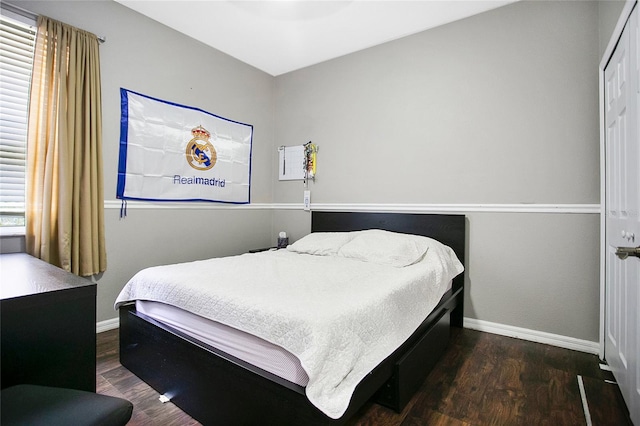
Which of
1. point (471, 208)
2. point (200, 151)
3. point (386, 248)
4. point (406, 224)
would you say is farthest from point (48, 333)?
point (471, 208)

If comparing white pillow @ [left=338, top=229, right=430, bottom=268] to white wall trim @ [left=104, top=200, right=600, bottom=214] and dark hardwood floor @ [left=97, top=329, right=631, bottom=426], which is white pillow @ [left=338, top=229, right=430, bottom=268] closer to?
white wall trim @ [left=104, top=200, right=600, bottom=214]

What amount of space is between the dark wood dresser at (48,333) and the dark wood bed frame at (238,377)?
1.60 feet

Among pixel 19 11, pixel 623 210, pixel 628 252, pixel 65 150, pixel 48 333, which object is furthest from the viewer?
pixel 65 150

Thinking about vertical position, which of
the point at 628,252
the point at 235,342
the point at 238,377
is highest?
the point at 628,252

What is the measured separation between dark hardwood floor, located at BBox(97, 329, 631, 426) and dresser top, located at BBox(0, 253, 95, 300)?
754mm

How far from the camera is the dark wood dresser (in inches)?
33.6

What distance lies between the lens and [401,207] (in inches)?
115

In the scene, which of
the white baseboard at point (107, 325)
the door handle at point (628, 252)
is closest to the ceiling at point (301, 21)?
the door handle at point (628, 252)

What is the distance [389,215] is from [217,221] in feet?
5.64

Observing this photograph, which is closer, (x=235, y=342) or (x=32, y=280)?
(x=32, y=280)

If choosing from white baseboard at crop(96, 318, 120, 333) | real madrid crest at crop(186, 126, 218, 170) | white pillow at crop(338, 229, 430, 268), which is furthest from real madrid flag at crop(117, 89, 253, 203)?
white pillow at crop(338, 229, 430, 268)

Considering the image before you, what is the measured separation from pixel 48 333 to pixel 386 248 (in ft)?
6.33

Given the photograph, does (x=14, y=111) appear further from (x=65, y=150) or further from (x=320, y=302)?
(x=320, y=302)

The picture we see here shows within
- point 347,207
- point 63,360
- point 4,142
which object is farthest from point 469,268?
point 4,142
